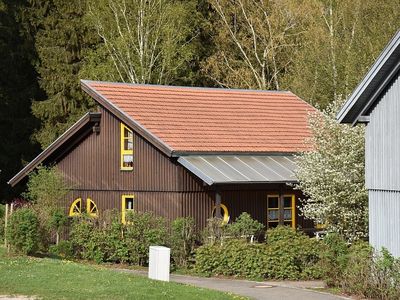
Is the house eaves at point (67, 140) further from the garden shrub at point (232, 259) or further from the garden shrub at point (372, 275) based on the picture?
the garden shrub at point (372, 275)

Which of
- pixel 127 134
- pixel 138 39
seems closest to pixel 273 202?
pixel 127 134

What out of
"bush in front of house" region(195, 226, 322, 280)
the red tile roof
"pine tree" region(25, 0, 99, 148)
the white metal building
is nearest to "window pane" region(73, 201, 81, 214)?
the red tile roof

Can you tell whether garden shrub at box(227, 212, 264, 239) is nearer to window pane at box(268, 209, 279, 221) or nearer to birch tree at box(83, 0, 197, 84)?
window pane at box(268, 209, 279, 221)

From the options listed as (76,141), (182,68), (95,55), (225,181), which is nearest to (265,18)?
(182,68)

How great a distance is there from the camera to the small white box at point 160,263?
25.8 m

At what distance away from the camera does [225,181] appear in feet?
109

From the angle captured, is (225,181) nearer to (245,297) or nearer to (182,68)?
(245,297)

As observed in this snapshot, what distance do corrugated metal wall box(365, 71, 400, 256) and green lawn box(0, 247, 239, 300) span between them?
4.61m

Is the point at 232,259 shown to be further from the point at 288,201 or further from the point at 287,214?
→ the point at 288,201

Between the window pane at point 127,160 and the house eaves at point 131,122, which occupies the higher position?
the house eaves at point 131,122

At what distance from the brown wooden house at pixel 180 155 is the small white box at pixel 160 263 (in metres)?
7.10

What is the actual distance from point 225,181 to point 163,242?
9.56ft

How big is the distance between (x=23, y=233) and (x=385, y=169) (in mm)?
11193

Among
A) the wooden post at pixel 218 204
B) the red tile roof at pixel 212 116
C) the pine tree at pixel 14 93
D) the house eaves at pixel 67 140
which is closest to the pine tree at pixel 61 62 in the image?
the pine tree at pixel 14 93
